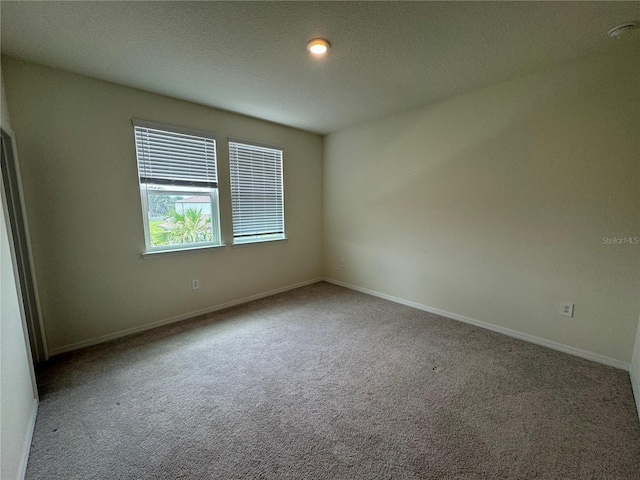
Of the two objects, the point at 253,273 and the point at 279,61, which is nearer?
the point at 279,61

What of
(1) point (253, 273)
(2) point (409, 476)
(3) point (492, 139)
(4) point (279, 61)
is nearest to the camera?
(2) point (409, 476)

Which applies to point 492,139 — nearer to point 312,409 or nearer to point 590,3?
point 590,3

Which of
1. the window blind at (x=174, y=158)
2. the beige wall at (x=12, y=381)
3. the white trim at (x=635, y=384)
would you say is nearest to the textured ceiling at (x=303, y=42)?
the window blind at (x=174, y=158)

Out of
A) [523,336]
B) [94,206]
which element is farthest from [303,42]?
[523,336]

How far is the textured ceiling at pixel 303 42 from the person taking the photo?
1.61 metres

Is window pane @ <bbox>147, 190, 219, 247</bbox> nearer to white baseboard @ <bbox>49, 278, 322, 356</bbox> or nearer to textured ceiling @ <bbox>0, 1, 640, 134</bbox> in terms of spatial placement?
white baseboard @ <bbox>49, 278, 322, 356</bbox>

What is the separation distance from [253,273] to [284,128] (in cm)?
214

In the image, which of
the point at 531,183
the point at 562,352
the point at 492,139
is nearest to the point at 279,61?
the point at 492,139

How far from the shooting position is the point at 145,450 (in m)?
1.47

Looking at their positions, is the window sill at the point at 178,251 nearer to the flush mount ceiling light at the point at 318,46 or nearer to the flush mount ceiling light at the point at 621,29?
the flush mount ceiling light at the point at 318,46

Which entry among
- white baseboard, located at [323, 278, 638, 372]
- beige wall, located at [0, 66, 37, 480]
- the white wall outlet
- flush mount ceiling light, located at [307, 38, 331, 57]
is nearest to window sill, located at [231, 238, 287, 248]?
white baseboard, located at [323, 278, 638, 372]

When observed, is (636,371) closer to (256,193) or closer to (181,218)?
(256,193)

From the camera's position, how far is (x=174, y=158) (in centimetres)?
294

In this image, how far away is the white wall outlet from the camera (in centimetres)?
237
